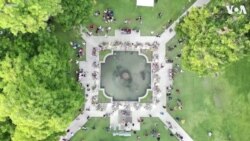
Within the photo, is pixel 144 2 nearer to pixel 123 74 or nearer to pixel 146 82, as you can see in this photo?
pixel 123 74

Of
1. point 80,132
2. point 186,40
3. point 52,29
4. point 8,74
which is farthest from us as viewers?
point 80,132

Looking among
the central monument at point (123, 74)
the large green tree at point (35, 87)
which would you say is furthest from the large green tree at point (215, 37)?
the large green tree at point (35, 87)

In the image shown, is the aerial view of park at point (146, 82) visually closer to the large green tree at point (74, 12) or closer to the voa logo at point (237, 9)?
the large green tree at point (74, 12)

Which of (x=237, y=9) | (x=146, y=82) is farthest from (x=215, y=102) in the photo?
(x=237, y=9)

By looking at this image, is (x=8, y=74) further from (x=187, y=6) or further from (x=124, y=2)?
(x=187, y=6)

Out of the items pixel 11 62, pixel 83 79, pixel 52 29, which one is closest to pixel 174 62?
pixel 83 79

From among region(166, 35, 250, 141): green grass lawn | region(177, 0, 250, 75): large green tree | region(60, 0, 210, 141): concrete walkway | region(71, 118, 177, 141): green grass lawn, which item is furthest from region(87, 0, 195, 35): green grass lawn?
region(71, 118, 177, 141): green grass lawn

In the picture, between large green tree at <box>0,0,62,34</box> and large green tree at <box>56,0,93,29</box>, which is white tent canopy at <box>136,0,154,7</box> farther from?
large green tree at <box>0,0,62,34</box>
